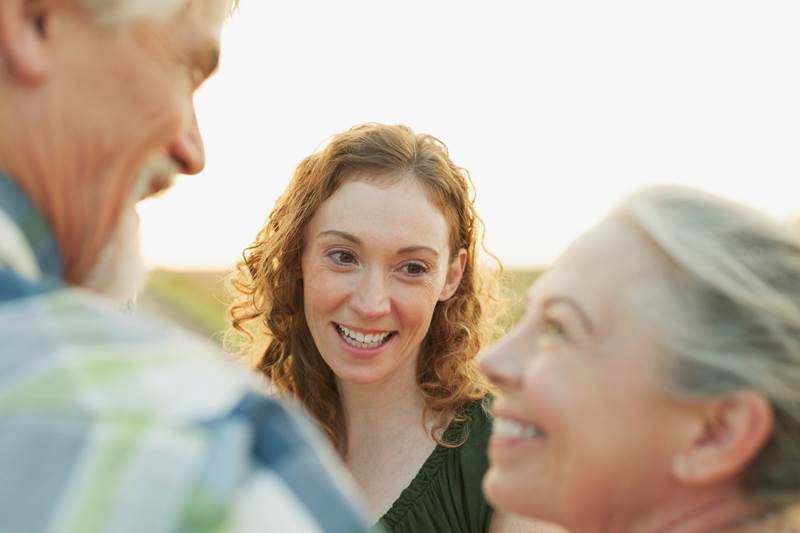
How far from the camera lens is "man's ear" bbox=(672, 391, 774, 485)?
1.58 meters

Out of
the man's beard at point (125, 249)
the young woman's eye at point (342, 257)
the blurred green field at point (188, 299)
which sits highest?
the man's beard at point (125, 249)

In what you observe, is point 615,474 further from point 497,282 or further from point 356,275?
point 497,282

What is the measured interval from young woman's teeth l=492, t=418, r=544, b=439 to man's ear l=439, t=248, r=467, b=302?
2024 millimetres

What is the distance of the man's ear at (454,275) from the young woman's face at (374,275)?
18cm

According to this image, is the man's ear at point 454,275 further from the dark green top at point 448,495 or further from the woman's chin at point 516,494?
the woman's chin at point 516,494

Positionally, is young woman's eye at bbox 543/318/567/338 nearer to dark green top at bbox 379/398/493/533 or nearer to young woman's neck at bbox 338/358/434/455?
dark green top at bbox 379/398/493/533

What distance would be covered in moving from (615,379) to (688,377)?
13 centimetres

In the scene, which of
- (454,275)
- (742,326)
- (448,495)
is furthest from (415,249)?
(742,326)

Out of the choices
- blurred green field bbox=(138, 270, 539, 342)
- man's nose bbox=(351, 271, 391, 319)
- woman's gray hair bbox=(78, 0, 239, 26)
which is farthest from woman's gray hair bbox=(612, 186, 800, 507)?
blurred green field bbox=(138, 270, 539, 342)

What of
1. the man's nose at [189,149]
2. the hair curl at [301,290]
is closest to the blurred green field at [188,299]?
the hair curl at [301,290]

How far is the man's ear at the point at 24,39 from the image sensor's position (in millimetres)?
1108

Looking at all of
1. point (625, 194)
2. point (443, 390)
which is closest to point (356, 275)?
point (443, 390)

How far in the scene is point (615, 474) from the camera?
1.65 m

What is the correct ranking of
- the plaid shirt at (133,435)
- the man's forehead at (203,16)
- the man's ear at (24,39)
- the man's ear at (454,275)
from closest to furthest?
the plaid shirt at (133,435), the man's ear at (24,39), the man's forehead at (203,16), the man's ear at (454,275)
